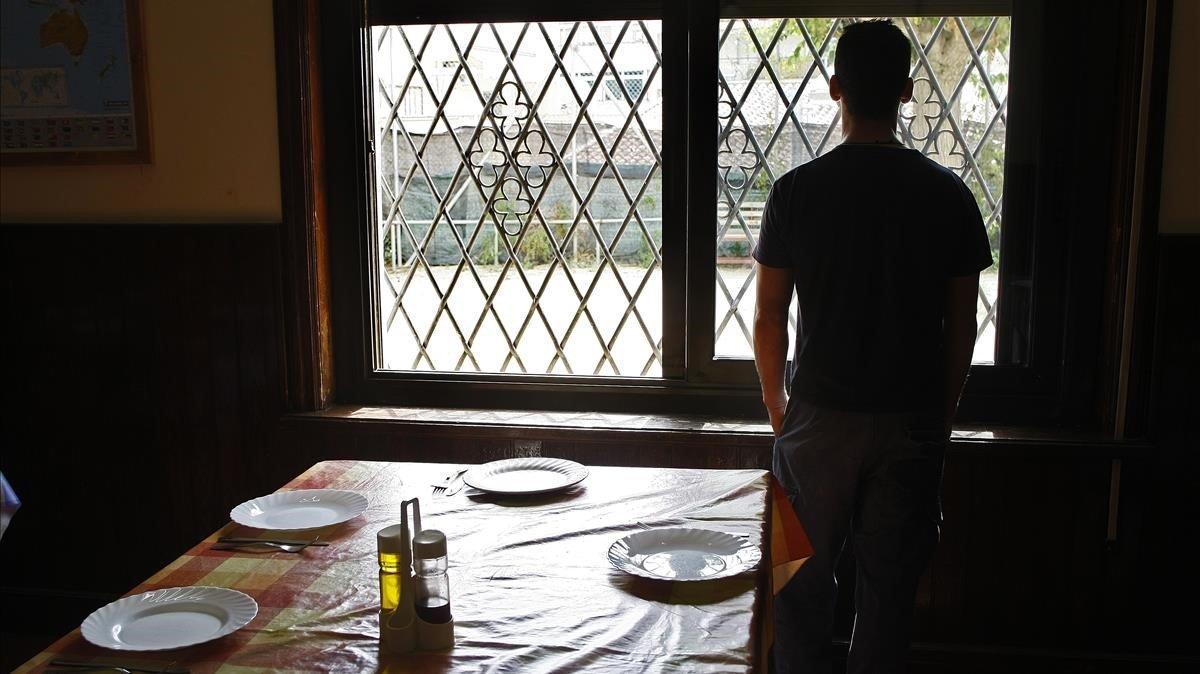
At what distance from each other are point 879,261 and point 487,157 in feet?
3.97

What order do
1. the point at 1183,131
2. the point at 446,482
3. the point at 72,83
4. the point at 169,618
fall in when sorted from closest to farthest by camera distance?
the point at 169,618 → the point at 446,482 → the point at 1183,131 → the point at 72,83

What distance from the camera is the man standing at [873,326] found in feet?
5.65

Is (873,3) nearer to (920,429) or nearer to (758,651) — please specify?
(920,429)

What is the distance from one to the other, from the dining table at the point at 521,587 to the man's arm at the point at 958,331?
396 millimetres

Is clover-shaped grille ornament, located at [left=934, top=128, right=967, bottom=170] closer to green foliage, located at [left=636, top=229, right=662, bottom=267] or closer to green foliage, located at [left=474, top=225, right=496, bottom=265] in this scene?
green foliage, located at [left=636, top=229, right=662, bottom=267]

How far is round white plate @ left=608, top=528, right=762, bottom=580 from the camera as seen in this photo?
135 cm

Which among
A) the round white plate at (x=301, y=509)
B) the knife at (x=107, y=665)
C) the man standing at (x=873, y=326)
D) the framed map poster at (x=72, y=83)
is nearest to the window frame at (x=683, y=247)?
the framed map poster at (x=72, y=83)

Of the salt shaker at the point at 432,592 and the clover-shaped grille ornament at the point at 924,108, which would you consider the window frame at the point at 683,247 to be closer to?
the clover-shaped grille ornament at the point at 924,108

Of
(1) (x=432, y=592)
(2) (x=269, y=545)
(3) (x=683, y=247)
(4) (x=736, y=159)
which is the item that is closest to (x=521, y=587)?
(1) (x=432, y=592)

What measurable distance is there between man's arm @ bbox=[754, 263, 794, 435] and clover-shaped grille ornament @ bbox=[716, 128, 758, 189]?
0.60 meters

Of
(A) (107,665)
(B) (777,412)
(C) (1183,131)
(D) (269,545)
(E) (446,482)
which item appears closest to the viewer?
(A) (107,665)

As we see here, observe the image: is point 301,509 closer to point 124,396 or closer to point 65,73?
point 124,396

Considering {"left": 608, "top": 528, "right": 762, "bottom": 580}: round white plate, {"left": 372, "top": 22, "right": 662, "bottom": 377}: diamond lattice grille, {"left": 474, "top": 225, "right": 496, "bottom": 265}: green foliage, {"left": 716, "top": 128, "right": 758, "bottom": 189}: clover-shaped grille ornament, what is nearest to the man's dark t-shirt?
{"left": 608, "top": 528, "right": 762, "bottom": 580}: round white plate

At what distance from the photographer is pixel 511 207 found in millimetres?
2582
